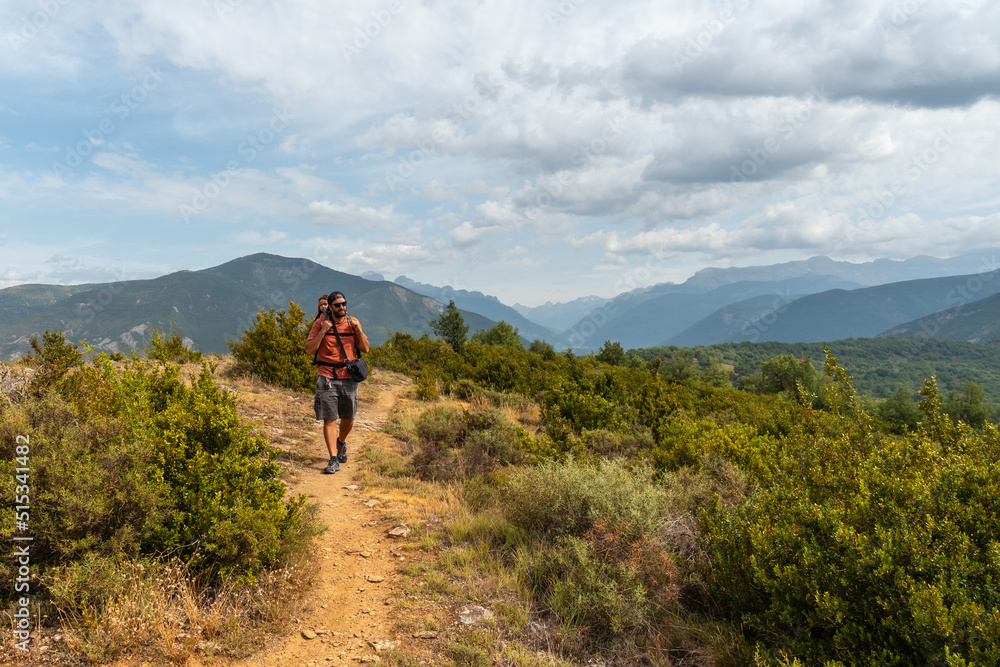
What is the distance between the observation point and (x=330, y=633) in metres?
3.33

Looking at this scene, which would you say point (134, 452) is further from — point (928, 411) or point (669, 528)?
point (928, 411)

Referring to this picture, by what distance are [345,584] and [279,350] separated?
1017 centimetres

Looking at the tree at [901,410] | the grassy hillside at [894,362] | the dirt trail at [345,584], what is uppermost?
the dirt trail at [345,584]

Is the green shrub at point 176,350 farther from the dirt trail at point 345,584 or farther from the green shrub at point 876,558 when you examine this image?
the green shrub at point 876,558

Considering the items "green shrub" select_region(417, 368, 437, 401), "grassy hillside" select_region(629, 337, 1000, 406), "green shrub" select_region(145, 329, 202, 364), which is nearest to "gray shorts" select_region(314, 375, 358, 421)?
"green shrub" select_region(417, 368, 437, 401)

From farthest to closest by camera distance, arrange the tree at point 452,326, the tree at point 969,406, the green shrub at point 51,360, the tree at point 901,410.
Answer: the tree at point 452,326 → the tree at point 969,406 → the tree at point 901,410 → the green shrub at point 51,360

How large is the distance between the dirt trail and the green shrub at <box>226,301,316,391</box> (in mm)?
5747

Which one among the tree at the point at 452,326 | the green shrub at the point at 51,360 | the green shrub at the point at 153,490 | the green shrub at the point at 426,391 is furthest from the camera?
the tree at the point at 452,326

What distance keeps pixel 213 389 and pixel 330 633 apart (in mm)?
2762

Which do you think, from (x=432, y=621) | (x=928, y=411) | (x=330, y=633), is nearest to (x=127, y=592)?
→ (x=330, y=633)

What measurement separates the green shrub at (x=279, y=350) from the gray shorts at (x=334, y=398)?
19.2 feet

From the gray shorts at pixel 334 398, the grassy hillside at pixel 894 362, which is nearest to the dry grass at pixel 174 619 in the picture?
the gray shorts at pixel 334 398

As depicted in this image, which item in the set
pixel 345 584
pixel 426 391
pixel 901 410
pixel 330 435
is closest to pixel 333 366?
pixel 330 435

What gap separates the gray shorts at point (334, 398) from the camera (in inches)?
273
